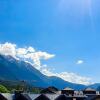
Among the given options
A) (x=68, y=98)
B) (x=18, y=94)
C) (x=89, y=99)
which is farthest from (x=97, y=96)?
(x=18, y=94)

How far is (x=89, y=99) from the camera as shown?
10438cm

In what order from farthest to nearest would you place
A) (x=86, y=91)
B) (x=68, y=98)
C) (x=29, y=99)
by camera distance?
1. (x=86, y=91)
2. (x=68, y=98)
3. (x=29, y=99)

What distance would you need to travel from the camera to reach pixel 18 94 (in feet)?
332

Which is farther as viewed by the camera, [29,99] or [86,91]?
[86,91]

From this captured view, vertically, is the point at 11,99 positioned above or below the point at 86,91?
below

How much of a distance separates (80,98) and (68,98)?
405cm

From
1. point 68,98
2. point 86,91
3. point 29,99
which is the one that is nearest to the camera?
point 29,99

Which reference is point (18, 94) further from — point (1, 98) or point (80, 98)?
point (80, 98)

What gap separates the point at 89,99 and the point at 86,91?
33.8 metres

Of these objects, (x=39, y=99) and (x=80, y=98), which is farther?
(x=80, y=98)

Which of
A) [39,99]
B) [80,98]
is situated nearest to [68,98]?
[80,98]

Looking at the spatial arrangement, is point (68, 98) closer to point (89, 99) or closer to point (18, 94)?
point (89, 99)

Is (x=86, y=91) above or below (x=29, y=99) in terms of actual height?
above

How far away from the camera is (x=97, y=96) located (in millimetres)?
104875
